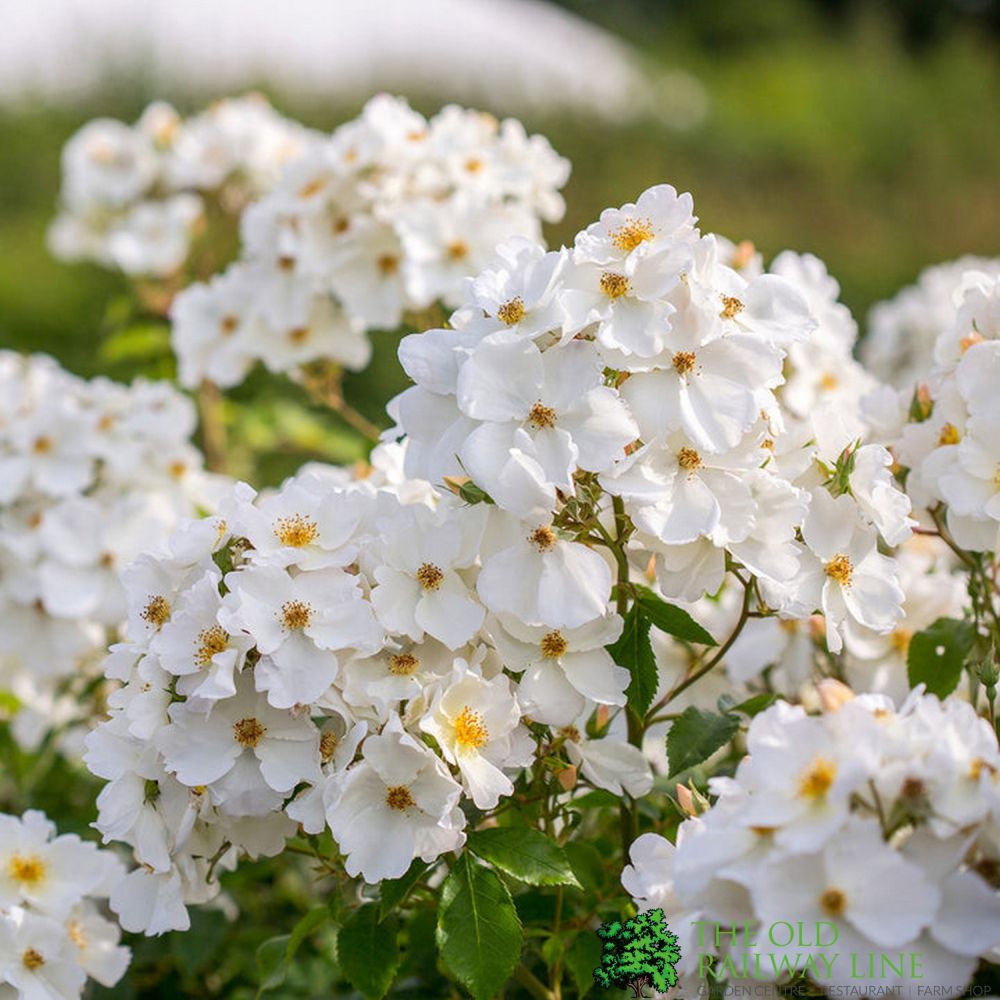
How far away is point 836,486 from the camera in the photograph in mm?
1389

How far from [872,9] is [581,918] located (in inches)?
643

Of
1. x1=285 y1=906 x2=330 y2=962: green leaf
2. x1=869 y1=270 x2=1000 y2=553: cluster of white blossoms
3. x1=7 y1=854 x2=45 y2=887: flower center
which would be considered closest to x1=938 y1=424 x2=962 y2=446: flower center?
x1=869 y1=270 x2=1000 y2=553: cluster of white blossoms

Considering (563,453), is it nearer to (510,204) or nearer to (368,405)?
(510,204)

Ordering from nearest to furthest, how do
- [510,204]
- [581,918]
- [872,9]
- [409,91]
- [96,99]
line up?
[581,918] < [510,204] < [96,99] < [409,91] < [872,9]

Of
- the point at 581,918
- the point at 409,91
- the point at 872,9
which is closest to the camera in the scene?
the point at 581,918

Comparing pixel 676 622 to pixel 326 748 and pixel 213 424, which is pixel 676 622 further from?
pixel 213 424

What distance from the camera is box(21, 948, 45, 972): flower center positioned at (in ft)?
4.75

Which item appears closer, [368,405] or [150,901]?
[150,901]

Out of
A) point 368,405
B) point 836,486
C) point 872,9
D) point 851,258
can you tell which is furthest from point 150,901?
point 872,9

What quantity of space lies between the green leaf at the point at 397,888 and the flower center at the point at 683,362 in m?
0.53

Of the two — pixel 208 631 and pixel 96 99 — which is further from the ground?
pixel 208 631

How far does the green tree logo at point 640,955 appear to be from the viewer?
1.25 meters

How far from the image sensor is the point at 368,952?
1.36m

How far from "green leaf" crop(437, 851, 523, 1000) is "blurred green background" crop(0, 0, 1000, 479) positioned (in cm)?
154
